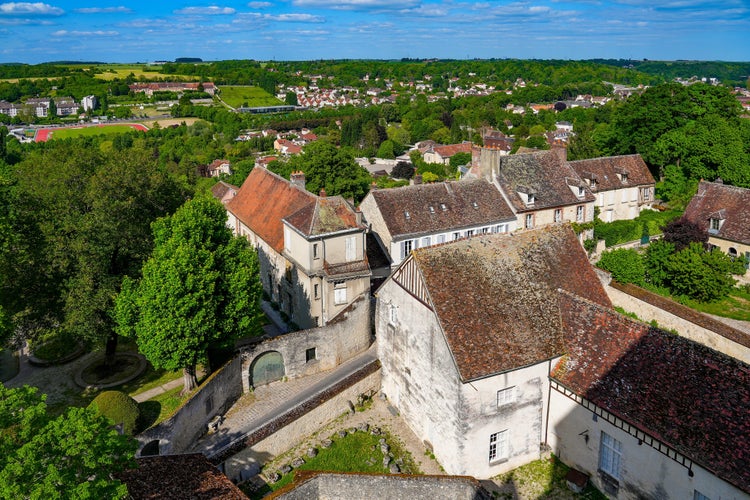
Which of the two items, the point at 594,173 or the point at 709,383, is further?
the point at 594,173

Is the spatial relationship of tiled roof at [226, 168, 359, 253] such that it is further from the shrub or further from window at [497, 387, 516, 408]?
the shrub

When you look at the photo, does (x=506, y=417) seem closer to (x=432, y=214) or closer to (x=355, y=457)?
(x=355, y=457)

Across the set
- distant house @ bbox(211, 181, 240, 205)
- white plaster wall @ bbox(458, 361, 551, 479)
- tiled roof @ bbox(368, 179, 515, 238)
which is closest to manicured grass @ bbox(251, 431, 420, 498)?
white plaster wall @ bbox(458, 361, 551, 479)

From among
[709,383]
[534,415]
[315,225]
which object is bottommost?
[534,415]

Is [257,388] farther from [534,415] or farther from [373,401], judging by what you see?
[534,415]

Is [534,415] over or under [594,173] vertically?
under

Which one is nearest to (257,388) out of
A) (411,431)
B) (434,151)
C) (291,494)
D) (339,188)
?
(411,431)

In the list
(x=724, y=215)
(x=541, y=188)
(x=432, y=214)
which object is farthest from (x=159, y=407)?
(x=724, y=215)
